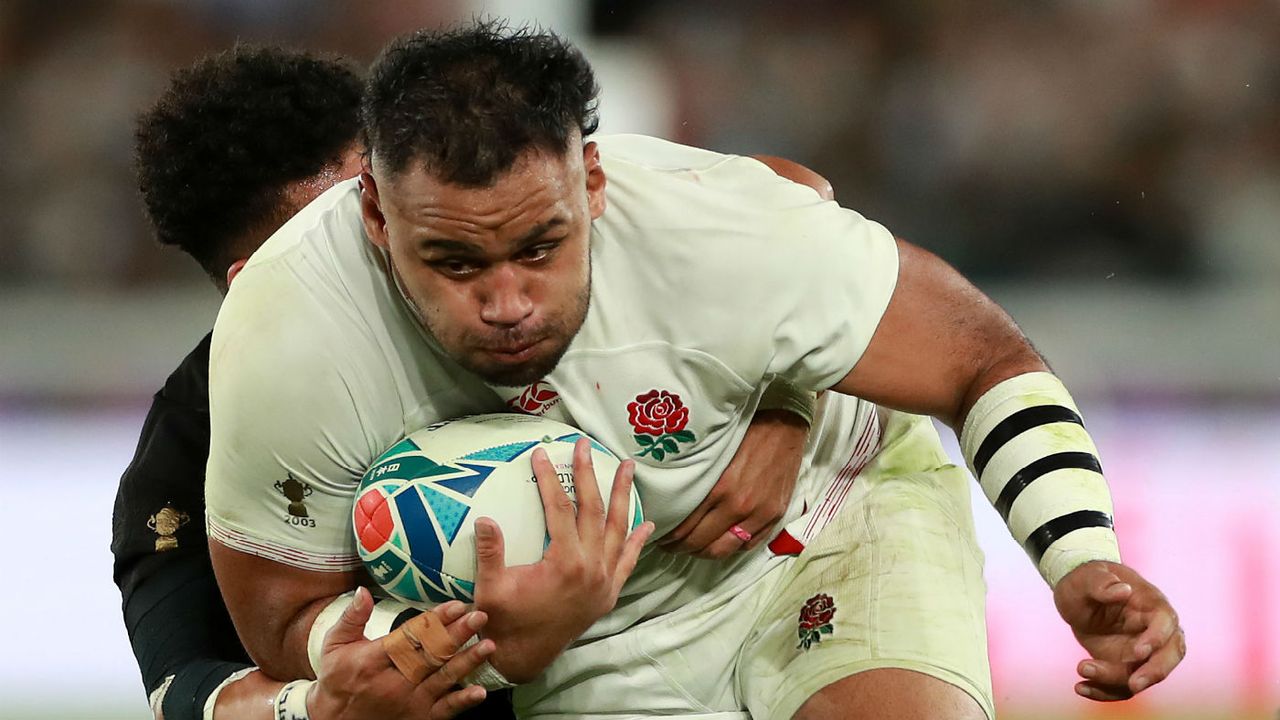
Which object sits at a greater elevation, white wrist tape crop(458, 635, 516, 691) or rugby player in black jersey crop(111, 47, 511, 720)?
rugby player in black jersey crop(111, 47, 511, 720)

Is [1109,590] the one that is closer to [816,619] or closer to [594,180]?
[816,619]

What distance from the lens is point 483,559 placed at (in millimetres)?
2039

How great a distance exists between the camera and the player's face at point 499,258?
2051mm

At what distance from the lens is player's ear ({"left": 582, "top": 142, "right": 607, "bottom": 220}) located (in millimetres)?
2230

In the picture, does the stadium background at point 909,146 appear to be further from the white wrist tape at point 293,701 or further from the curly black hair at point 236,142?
the white wrist tape at point 293,701

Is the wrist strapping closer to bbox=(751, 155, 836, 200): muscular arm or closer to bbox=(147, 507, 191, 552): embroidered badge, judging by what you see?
bbox=(751, 155, 836, 200): muscular arm

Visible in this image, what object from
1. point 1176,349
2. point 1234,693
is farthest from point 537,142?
point 1176,349

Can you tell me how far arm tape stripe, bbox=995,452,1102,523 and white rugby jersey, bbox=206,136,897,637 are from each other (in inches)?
11.3

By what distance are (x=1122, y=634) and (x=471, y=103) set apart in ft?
3.52

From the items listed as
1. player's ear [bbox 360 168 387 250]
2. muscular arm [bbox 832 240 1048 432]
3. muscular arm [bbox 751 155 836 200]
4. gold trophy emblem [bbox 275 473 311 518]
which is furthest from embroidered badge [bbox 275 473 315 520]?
muscular arm [bbox 751 155 836 200]

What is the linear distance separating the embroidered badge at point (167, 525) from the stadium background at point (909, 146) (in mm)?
1616

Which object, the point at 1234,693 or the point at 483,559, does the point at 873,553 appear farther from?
the point at 1234,693

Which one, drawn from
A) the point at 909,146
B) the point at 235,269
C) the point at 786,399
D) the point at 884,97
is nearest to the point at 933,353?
the point at 786,399

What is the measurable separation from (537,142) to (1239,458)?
109 inches
